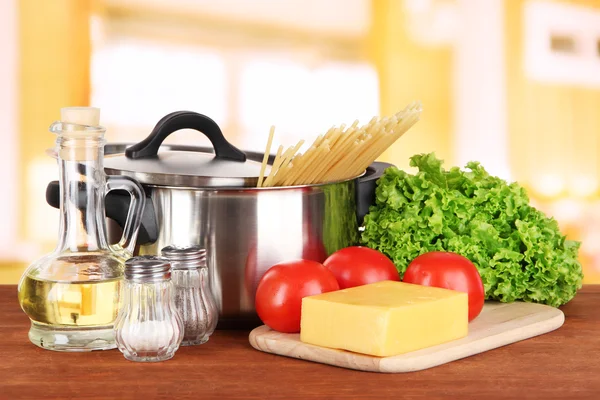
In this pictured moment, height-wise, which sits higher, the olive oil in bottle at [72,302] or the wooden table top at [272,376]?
the olive oil in bottle at [72,302]

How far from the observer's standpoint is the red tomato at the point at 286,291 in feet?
3.47

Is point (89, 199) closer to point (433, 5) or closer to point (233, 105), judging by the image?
point (233, 105)

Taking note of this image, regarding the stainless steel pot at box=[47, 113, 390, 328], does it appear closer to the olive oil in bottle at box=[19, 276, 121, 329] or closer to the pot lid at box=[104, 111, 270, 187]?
the pot lid at box=[104, 111, 270, 187]

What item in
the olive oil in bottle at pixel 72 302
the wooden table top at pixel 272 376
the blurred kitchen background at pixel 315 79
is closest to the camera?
the wooden table top at pixel 272 376

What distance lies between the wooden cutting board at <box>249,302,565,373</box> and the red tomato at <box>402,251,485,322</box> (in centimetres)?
3

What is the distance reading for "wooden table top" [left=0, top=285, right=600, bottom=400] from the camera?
88 centimetres

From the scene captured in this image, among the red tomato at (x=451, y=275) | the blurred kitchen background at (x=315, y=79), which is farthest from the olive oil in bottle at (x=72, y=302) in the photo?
the blurred kitchen background at (x=315, y=79)

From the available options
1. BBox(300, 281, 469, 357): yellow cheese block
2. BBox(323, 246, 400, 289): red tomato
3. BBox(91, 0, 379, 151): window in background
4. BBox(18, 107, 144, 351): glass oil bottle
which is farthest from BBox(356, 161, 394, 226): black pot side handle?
BBox(91, 0, 379, 151): window in background

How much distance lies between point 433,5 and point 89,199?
164 inches

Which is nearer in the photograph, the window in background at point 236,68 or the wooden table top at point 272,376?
the wooden table top at point 272,376

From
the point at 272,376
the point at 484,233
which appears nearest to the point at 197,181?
the point at 272,376

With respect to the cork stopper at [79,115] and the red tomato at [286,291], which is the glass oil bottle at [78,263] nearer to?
the cork stopper at [79,115]

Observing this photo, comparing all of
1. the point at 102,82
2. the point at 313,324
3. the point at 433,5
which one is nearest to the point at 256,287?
the point at 313,324

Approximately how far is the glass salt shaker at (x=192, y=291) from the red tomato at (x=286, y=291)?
65 mm
